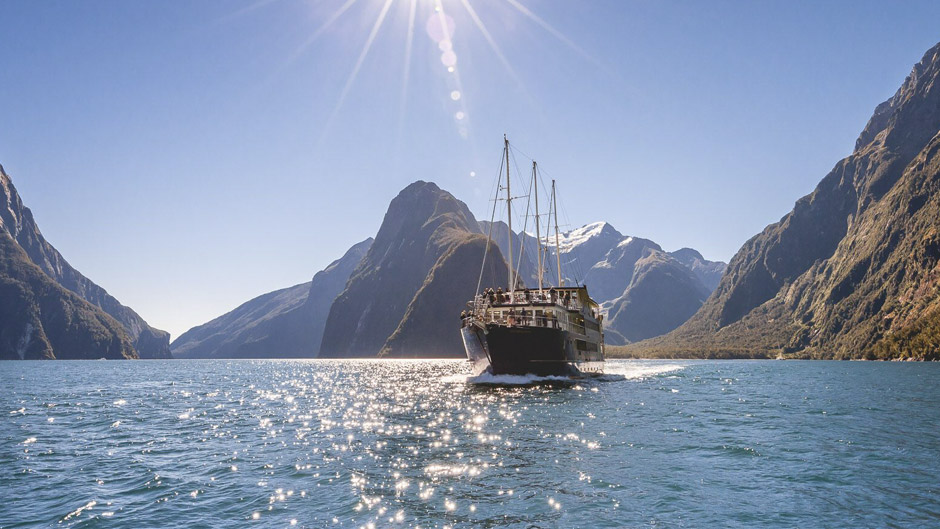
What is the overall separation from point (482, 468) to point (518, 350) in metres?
37.0

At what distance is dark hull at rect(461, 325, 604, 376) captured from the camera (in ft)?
183

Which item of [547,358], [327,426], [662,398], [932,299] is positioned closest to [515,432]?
[327,426]

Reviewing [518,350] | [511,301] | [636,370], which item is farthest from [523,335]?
[636,370]

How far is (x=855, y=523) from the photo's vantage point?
13.9 meters

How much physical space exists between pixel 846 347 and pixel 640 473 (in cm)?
22777

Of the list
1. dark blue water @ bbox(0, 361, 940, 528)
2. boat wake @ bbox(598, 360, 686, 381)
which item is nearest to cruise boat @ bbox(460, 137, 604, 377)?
boat wake @ bbox(598, 360, 686, 381)

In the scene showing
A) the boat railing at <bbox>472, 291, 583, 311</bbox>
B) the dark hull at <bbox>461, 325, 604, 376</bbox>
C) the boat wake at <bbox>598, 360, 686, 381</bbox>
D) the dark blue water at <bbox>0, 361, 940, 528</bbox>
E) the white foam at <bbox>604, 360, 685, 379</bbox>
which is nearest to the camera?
the dark blue water at <bbox>0, 361, 940, 528</bbox>

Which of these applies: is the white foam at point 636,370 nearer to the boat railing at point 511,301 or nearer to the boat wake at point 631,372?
the boat wake at point 631,372

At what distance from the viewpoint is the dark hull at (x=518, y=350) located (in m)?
55.8

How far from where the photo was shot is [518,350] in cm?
5688

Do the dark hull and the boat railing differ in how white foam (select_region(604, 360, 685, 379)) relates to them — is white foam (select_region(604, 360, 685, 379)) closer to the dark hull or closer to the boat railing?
the boat railing

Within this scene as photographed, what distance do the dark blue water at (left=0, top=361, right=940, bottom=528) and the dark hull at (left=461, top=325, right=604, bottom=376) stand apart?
17086mm

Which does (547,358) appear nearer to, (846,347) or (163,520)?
(163,520)

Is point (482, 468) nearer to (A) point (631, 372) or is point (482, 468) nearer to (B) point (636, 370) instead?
(A) point (631, 372)
